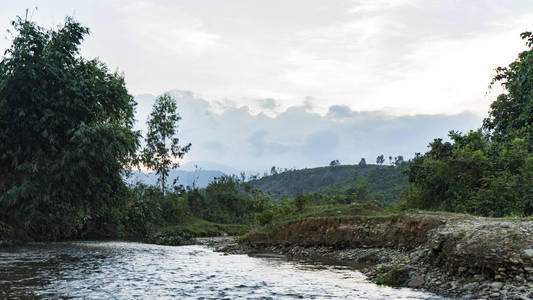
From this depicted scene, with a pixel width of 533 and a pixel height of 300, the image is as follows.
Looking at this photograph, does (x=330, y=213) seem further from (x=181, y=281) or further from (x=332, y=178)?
(x=332, y=178)

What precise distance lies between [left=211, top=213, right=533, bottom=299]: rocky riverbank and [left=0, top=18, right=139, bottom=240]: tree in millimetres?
14517

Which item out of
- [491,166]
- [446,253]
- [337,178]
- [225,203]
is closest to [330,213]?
[491,166]

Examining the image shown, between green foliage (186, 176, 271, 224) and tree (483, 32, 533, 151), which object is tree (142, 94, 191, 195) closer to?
green foliage (186, 176, 271, 224)

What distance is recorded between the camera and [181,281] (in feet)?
52.3

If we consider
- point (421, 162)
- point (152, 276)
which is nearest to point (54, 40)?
point (152, 276)

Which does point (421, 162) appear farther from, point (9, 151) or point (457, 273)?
point (9, 151)

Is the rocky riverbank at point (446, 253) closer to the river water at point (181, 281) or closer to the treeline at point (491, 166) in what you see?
the river water at point (181, 281)

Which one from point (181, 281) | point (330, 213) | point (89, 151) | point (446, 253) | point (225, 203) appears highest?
point (89, 151)

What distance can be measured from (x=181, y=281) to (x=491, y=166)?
2155cm

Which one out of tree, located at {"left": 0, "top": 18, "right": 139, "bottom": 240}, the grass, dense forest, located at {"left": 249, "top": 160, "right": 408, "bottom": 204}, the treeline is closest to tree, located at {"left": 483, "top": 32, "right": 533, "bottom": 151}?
the treeline

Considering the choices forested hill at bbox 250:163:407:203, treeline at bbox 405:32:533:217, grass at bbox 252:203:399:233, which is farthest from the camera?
forested hill at bbox 250:163:407:203

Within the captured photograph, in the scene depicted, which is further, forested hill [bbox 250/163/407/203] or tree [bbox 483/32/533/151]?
forested hill [bbox 250/163/407/203]

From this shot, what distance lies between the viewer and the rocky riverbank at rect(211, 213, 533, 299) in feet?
41.9

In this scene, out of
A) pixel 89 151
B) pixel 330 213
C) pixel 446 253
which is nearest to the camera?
pixel 446 253
